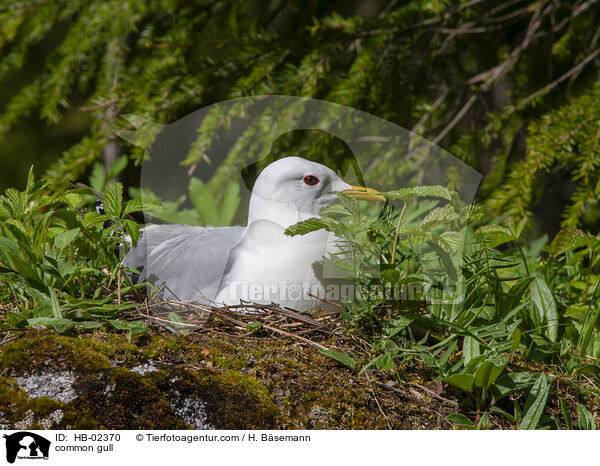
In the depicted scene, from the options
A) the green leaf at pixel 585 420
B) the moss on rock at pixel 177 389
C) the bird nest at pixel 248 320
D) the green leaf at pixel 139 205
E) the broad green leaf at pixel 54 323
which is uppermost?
the green leaf at pixel 139 205

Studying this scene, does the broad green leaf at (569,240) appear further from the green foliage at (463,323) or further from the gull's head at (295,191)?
the gull's head at (295,191)

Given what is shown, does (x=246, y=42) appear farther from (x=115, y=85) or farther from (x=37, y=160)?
(x=37, y=160)

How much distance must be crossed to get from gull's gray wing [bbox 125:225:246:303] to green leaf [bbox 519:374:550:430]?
0.81m

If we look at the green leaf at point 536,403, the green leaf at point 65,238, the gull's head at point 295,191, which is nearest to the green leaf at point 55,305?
the green leaf at point 65,238

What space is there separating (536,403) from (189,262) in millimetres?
947

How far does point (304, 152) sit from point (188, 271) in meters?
0.76

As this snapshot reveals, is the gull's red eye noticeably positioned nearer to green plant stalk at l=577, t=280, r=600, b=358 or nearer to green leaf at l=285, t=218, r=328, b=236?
green leaf at l=285, t=218, r=328, b=236

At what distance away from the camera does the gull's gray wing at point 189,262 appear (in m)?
1.47

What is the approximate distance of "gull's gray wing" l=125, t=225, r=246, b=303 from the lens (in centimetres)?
147

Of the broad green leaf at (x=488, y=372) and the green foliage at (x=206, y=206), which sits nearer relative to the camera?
the broad green leaf at (x=488, y=372)

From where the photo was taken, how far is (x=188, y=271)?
4.95ft

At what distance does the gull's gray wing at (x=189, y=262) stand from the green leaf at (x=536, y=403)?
2.66ft

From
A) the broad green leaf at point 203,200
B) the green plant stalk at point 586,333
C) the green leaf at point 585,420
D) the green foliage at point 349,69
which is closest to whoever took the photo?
the green leaf at point 585,420

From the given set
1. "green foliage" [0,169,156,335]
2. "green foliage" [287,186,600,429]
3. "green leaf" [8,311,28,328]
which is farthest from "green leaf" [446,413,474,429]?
"green leaf" [8,311,28,328]
